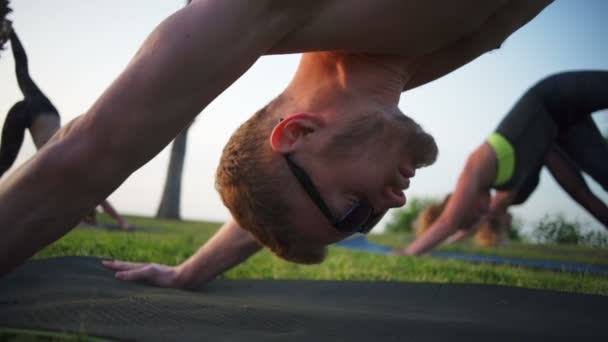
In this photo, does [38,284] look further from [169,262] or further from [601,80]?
[601,80]

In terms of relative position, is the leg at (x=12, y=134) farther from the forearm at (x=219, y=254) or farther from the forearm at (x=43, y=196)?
the forearm at (x=43, y=196)

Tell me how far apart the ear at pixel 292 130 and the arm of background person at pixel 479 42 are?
463mm

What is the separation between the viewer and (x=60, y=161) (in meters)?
1.05

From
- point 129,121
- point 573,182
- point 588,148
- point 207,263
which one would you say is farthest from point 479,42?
point 573,182

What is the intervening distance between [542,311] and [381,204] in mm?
737

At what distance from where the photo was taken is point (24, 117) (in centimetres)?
223

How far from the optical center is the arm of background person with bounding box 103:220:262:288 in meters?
2.13

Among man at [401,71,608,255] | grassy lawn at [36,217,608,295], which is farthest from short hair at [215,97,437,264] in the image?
man at [401,71,608,255]

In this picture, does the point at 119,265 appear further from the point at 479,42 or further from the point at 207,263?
the point at 479,42

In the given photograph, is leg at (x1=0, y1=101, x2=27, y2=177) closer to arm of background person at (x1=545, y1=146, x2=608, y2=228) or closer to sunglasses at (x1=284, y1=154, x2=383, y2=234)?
sunglasses at (x1=284, y1=154, x2=383, y2=234)

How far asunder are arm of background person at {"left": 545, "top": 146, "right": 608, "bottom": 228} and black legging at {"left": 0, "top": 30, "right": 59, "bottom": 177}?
365 centimetres

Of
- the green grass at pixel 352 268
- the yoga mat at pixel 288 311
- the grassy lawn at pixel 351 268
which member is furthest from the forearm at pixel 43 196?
the grassy lawn at pixel 351 268

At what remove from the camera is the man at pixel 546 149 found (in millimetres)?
3594

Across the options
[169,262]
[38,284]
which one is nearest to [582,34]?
[169,262]
